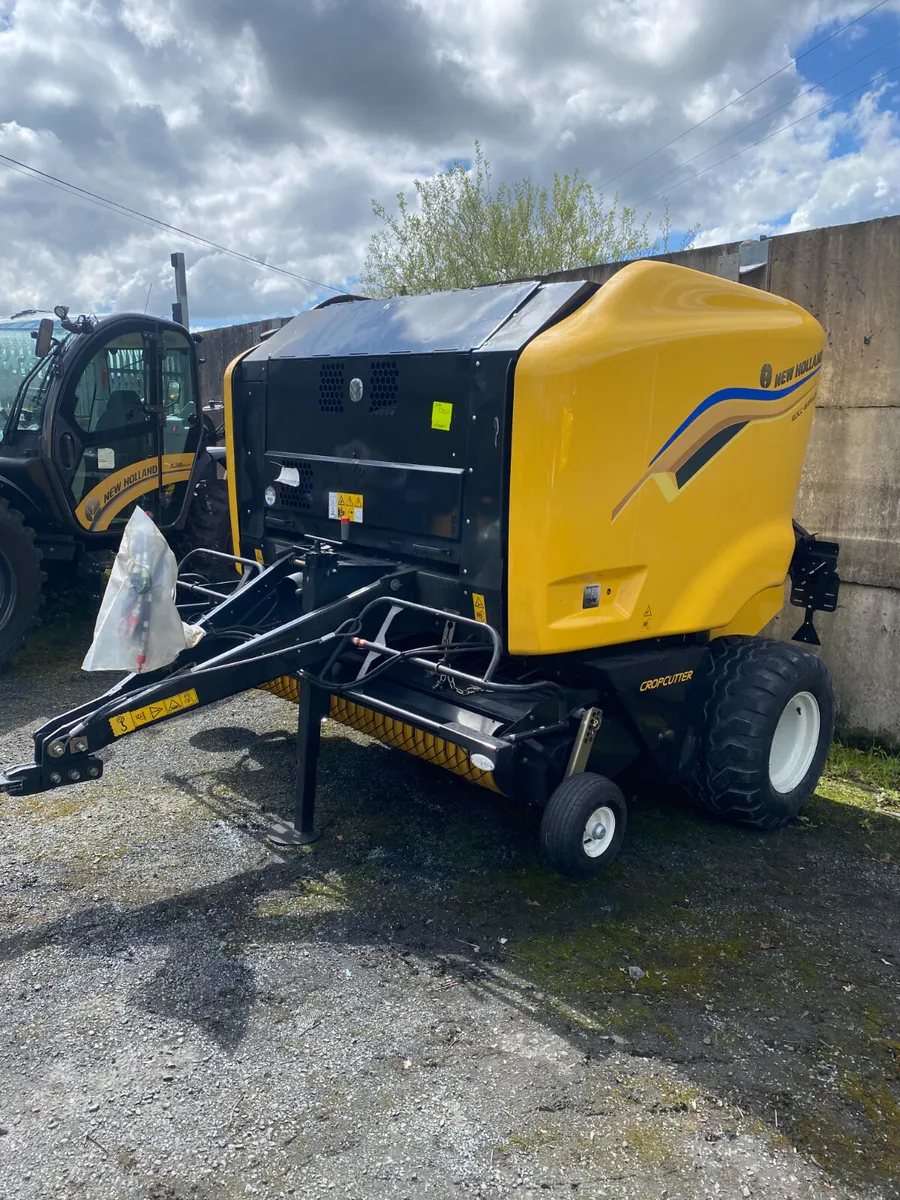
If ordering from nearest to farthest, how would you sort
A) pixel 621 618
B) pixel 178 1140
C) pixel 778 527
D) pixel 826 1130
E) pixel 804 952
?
pixel 178 1140 < pixel 826 1130 < pixel 804 952 < pixel 621 618 < pixel 778 527

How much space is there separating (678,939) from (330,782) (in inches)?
71.4

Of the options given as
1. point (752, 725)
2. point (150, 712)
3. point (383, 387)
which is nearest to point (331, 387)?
point (383, 387)

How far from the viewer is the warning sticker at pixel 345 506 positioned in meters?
3.98

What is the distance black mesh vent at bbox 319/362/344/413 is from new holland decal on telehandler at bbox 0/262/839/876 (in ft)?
0.05

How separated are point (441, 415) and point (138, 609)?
1319 millimetres

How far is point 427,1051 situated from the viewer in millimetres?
2568

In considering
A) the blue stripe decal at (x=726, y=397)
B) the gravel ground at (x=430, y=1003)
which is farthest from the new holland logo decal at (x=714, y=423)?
the gravel ground at (x=430, y=1003)

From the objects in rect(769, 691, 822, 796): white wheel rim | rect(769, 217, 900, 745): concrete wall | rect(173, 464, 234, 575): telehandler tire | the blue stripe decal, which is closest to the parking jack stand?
the blue stripe decal

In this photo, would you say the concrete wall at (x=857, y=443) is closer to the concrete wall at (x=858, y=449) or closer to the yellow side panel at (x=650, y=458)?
the concrete wall at (x=858, y=449)

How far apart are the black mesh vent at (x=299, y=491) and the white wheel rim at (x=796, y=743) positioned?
7.85ft

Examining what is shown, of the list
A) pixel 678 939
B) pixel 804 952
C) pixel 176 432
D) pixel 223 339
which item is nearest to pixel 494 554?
pixel 678 939

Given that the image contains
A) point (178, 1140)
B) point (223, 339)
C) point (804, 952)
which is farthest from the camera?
point (223, 339)

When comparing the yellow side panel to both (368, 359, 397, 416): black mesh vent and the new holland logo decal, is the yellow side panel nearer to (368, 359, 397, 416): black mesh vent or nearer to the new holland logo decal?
the new holland logo decal

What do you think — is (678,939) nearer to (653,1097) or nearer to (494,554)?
(653,1097)
